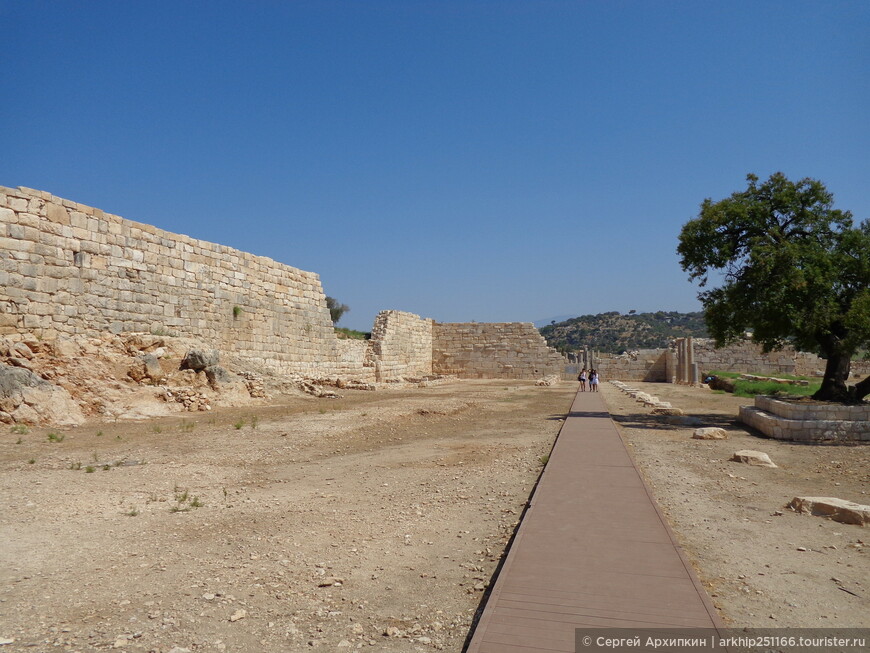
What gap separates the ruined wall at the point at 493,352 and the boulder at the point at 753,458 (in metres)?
23.4

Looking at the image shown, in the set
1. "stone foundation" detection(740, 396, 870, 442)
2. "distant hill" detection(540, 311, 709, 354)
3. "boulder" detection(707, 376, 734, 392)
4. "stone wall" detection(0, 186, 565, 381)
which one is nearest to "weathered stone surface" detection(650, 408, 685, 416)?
"stone foundation" detection(740, 396, 870, 442)

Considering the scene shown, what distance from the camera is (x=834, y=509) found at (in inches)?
201

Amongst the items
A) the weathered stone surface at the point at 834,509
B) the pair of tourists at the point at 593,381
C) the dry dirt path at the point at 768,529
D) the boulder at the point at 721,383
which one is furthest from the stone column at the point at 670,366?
the weathered stone surface at the point at 834,509

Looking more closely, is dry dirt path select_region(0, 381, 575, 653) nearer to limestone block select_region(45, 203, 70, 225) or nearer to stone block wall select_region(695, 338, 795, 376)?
limestone block select_region(45, 203, 70, 225)

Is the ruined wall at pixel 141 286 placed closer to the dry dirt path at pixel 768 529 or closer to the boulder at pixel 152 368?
the boulder at pixel 152 368

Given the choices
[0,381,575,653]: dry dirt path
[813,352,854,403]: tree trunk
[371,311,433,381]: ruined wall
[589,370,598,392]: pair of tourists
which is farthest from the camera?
[371,311,433,381]: ruined wall

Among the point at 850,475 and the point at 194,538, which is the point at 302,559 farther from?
the point at 850,475

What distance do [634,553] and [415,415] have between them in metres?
8.88

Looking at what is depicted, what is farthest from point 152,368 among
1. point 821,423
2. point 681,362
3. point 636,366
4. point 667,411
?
point 636,366

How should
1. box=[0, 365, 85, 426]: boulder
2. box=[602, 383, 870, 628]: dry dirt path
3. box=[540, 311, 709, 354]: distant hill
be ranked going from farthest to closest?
1. box=[540, 311, 709, 354]: distant hill
2. box=[0, 365, 85, 426]: boulder
3. box=[602, 383, 870, 628]: dry dirt path

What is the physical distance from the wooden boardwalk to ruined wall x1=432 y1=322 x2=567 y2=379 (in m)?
25.7

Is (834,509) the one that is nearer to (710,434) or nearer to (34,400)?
(710,434)

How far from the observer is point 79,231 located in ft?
41.2

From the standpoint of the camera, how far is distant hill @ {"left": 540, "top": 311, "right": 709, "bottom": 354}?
6631 centimetres
